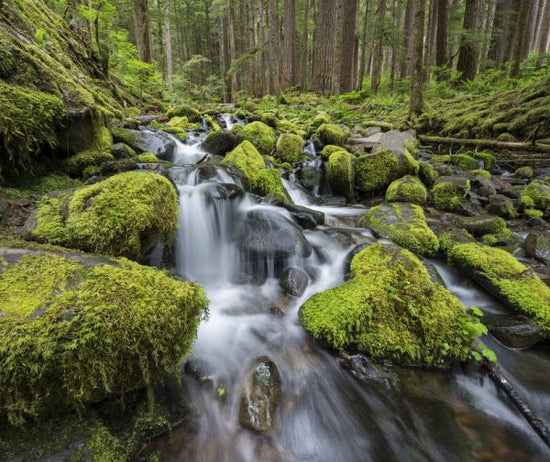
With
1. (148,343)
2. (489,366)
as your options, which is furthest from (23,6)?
(489,366)

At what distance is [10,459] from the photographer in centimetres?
173

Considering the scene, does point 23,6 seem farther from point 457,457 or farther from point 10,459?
point 457,457

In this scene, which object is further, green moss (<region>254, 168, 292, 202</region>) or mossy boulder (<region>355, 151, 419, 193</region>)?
mossy boulder (<region>355, 151, 419, 193</region>)

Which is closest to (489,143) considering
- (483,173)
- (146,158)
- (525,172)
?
A: (525,172)

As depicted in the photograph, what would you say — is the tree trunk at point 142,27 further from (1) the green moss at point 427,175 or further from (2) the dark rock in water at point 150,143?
(1) the green moss at point 427,175

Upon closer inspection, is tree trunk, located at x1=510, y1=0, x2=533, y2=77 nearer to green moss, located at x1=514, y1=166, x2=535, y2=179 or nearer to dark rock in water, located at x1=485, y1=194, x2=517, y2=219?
green moss, located at x1=514, y1=166, x2=535, y2=179

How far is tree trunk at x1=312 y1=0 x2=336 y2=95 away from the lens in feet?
56.1

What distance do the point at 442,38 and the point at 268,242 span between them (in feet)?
46.7

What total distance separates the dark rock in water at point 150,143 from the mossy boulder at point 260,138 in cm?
219

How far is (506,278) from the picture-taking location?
3.85 meters

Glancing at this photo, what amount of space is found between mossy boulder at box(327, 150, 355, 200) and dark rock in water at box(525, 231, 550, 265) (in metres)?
3.59

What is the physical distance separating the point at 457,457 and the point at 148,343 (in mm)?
2415

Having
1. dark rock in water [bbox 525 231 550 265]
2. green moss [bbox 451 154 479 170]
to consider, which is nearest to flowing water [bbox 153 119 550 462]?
dark rock in water [bbox 525 231 550 265]

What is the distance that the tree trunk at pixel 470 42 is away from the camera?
474 inches
